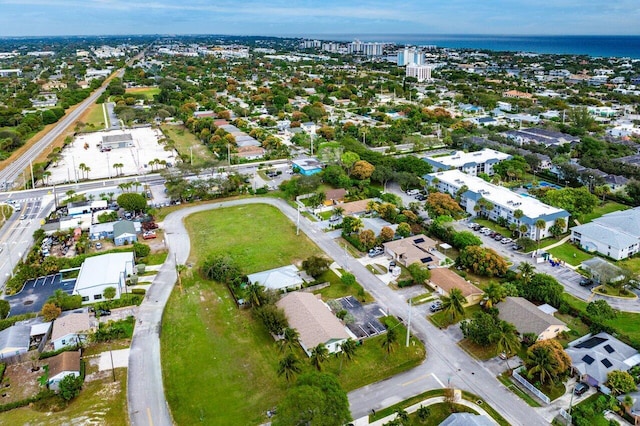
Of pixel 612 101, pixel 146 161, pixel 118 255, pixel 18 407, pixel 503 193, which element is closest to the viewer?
pixel 18 407

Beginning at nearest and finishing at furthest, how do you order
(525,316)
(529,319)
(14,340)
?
(14,340), (529,319), (525,316)

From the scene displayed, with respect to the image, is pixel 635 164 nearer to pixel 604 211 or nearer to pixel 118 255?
pixel 604 211

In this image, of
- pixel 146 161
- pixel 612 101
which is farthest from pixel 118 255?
pixel 612 101

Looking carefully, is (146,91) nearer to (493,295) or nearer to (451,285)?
(451,285)

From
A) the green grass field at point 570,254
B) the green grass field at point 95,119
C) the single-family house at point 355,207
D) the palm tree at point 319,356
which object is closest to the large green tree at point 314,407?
the palm tree at point 319,356

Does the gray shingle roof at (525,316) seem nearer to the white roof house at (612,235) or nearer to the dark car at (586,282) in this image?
the dark car at (586,282)

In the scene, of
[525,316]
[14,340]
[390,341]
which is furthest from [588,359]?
[14,340]

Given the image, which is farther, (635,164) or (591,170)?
(635,164)

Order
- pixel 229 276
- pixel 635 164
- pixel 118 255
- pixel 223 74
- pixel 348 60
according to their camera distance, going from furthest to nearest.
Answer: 1. pixel 348 60
2. pixel 223 74
3. pixel 635 164
4. pixel 118 255
5. pixel 229 276
